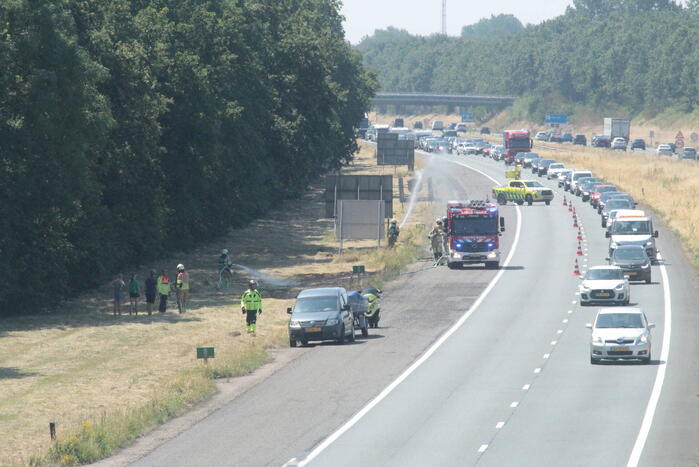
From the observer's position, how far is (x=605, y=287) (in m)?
52.4

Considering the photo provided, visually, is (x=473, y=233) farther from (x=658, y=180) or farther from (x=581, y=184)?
(x=658, y=180)

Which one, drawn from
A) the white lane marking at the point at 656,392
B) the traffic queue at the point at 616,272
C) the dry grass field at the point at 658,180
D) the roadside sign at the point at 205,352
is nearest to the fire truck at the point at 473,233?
the traffic queue at the point at 616,272

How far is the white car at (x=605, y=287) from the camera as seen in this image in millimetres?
52281

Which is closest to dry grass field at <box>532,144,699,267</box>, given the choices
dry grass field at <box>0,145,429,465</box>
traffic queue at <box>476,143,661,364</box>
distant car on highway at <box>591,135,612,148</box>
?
traffic queue at <box>476,143,661,364</box>

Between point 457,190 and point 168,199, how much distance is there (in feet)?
145

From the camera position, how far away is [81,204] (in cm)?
5872

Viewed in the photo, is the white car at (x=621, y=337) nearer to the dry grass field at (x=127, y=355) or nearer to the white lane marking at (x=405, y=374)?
the white lane marking at (x=405, y=374)

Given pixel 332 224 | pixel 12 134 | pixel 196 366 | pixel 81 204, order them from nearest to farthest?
pixel 196 366, pixel 12 134, pixel 81 204, pixel 332 224

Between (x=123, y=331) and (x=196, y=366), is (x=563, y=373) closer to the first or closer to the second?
(x=196, y=366)

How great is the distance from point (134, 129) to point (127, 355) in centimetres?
2140

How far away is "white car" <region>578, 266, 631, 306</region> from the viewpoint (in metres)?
52.3

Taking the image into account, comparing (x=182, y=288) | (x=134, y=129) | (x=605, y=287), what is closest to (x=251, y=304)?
(x=182, y=288)

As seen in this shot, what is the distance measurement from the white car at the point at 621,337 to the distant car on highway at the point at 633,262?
19441 millimetres

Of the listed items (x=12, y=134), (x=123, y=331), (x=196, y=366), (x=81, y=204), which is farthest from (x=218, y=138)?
(x=196, y=366)
